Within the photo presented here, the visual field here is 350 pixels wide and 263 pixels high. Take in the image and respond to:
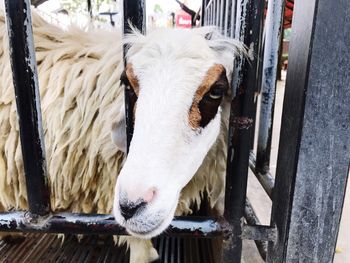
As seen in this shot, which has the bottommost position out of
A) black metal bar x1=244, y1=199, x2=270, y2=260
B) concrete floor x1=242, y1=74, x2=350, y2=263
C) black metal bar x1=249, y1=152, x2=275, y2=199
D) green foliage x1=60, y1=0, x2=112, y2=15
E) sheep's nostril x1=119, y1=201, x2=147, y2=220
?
concrete floor x1=242, y1=74, x2=350, y2=263

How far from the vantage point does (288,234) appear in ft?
2.19

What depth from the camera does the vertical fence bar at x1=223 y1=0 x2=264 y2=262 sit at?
621 mm

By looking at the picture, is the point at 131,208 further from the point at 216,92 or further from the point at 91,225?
the point at 216,92

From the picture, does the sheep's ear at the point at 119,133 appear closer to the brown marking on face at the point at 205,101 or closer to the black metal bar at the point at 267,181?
the brown marking on face at the point at 205,101

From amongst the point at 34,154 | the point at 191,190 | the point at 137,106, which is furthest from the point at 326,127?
the point at 191,190

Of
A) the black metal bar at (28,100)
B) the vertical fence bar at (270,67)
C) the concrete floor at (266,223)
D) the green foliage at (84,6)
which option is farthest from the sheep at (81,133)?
the green foliage at (84,6)

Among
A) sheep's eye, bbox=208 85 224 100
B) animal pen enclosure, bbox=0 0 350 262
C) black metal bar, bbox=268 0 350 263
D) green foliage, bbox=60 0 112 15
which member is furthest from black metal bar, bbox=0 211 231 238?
green foliage, bbox=60 0 112 15

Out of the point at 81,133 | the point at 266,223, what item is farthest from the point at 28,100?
the point at 266,223

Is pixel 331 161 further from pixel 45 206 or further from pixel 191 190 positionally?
pixel 191 190

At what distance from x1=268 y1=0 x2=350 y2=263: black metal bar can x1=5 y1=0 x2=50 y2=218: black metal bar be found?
0.50 m

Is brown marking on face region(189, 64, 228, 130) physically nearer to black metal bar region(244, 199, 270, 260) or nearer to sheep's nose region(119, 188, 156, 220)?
sheep's nose region(119, 188, 156, 220)

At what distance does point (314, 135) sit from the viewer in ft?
2.04

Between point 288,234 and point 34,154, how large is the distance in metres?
0.53

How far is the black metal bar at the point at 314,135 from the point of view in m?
0.58
